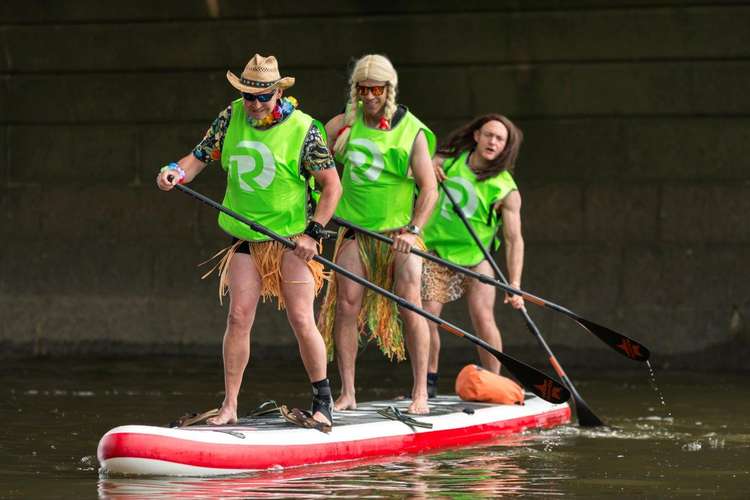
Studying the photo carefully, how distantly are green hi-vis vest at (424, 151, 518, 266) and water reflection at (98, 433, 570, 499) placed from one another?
2212mm

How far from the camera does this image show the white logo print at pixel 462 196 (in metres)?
11.5

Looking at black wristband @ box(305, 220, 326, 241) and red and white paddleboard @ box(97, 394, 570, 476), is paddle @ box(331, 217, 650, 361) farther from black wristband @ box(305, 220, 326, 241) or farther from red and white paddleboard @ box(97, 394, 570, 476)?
black wristband @ box(305, 220, 326, 241)

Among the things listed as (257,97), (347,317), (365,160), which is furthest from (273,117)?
(347,317)

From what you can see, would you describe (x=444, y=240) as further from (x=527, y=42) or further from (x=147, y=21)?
(x=147, y=21)

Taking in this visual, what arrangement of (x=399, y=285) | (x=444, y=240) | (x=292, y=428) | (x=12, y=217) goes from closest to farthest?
(x=292, y=428)
(x=399, y=285)
(x=444, y=240)
(x=12, y=217)

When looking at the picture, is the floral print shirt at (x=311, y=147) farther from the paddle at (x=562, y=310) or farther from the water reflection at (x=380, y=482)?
the water reflection at (x=380, y=482)

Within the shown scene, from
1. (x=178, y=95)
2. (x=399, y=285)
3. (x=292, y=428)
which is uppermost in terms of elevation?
(x=178, y=95)

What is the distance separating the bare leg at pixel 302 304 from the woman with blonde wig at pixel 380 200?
88cm

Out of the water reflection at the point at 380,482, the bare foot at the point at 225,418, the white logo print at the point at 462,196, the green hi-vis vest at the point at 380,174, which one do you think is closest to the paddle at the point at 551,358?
the white logo print at the point at 462,196

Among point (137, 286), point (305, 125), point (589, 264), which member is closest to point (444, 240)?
point (305, 125)

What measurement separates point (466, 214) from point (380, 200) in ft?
4.64

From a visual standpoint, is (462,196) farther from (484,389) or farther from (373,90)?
(373,90)

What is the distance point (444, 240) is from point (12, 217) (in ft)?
18.4

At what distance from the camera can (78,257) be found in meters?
15.8
